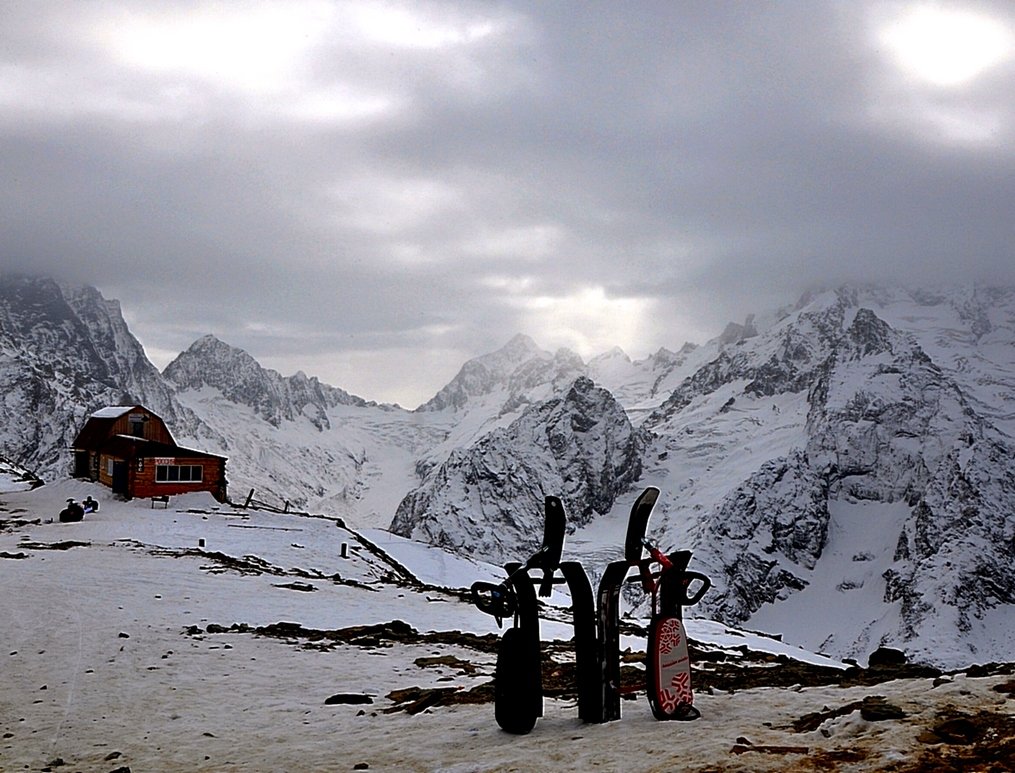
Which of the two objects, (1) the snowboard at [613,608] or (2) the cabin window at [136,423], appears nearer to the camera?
(1) the snowboard at [613,608]

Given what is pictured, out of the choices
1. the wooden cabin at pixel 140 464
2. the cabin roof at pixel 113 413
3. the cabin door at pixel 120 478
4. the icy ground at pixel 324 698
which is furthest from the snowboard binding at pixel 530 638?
the cabin roof at pixel 113 413

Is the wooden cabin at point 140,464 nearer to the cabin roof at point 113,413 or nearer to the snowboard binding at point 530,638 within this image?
the cabin roof at point 113,413

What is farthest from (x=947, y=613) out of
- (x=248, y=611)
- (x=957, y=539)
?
(x=248, y=611)

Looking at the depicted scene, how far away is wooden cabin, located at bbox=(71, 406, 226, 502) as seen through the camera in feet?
162

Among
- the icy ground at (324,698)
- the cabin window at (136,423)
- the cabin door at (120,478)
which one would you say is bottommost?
the icy ground at (324,698)

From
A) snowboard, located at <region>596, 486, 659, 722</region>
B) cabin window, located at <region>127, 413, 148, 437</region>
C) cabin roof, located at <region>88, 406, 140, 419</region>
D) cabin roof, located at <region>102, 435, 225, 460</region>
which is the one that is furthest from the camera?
cabin window, located at <region>127, 413, 148, 437</region>

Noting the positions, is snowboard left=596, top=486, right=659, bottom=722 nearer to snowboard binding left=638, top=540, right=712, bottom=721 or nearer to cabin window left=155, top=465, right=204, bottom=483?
snowboard binding left=638, top=540, right=712, bottom=721

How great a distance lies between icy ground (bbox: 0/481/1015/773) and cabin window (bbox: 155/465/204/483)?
21879 mm

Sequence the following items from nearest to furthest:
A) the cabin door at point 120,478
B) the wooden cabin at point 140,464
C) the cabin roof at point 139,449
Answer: the wooden cabin at point 140,464 → the cabin roof at point 139,449 → the cabin door at point 120,478

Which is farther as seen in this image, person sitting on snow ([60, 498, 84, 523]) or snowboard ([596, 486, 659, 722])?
person sitting on snow ([60, 498, 84, 523])

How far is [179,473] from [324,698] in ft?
135

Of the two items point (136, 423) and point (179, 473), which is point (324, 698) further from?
point (136, 423)

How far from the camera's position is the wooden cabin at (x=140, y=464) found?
49250 mm

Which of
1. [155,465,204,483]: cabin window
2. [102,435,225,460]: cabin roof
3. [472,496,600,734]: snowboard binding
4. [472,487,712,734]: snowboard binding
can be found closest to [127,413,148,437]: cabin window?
[102,435,225,460]: cabin roof
